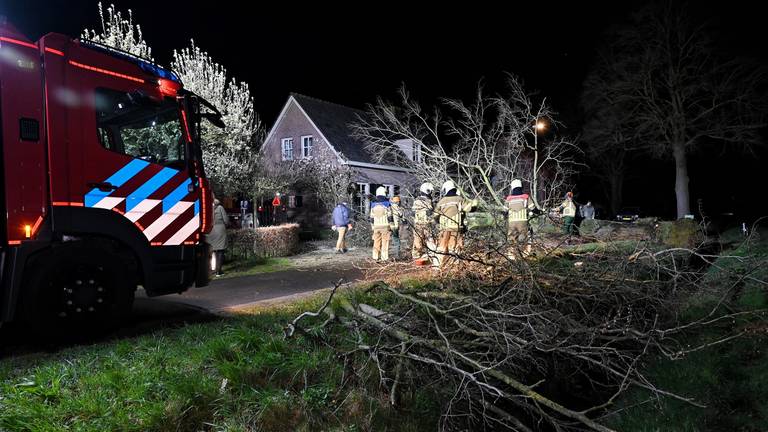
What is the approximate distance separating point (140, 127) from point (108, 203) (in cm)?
94

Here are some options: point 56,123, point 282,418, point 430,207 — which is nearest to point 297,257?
point 430,207

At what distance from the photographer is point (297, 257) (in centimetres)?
1296

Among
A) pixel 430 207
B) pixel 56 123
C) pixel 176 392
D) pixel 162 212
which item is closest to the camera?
pixel 176 392

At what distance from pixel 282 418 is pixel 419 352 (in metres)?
1.53

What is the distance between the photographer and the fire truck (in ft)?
14.7

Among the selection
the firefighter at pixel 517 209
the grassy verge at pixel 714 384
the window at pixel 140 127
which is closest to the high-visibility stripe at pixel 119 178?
the window at pixel 140 127

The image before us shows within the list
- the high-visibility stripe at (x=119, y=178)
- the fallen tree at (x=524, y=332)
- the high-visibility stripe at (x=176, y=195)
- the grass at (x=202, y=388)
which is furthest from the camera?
the high-visibility stripe at (x=176, y=195)

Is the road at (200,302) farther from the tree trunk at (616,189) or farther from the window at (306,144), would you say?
the tree trunk at (616,189)

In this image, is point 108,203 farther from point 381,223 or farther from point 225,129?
point 225,129

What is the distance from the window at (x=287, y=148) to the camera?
2474 centimetres

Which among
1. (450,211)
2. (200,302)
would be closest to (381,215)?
(450,211)

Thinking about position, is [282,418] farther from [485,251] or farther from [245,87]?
[245,87]

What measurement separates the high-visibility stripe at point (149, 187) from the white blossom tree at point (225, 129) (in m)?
10.5

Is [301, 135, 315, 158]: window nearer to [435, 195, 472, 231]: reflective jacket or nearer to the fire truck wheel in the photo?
[435, 195, 472, 231]: reflective jacket
